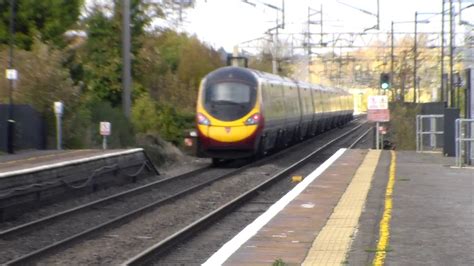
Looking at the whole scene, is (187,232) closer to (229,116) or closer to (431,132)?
(229,116)

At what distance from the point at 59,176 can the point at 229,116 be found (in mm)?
10851

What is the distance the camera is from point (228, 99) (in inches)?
1173

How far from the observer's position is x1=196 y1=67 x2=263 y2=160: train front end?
29.5 meters

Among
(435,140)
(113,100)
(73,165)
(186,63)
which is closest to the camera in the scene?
(73,165)

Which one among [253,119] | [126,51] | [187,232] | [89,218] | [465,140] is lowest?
[89,218]

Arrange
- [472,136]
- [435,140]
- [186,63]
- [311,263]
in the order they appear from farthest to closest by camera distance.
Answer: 1. [186,63]
2. [435,140]
3. [472,136]
4. [311,263]

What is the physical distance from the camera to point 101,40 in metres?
40.5

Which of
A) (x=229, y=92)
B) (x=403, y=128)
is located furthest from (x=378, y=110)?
(x=229, y=92)

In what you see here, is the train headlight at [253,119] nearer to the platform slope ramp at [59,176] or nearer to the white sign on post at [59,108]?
the platform slope ramp at [59,176]

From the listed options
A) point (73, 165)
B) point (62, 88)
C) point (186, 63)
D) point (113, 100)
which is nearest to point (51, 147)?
point (62, 88)

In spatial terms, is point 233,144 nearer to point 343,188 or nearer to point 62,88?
point 62,88

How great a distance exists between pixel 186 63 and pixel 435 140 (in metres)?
22.0

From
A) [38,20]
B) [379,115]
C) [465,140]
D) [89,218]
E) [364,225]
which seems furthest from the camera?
[38,20]

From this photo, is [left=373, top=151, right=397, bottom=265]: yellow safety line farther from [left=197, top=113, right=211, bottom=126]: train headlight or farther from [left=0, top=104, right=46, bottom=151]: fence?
[left=0, top=104, right=46, bottom=151]: fence
